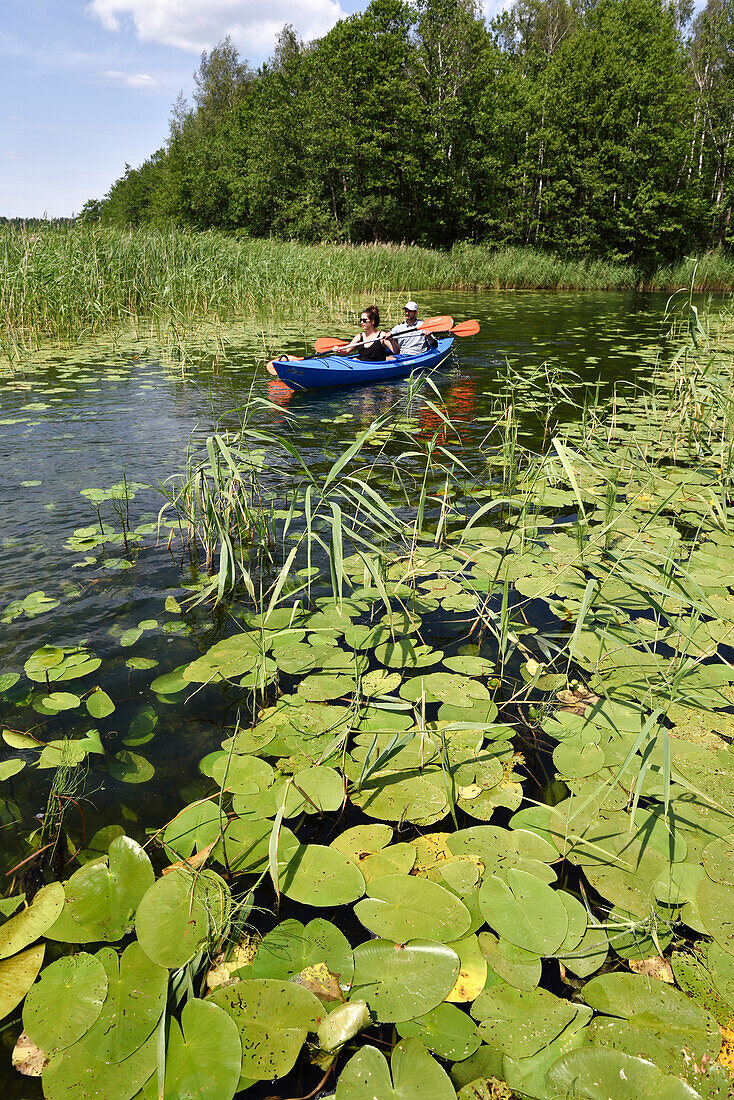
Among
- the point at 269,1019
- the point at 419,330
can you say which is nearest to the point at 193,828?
the point at 269,1019

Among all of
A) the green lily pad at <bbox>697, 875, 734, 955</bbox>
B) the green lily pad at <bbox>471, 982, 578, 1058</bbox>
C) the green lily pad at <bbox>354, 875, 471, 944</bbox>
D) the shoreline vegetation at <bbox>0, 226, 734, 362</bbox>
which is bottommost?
the green lily pad at <bbox>471, 982, 578, 1058</bbox>

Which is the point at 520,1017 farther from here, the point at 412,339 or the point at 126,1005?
the point at 412,339

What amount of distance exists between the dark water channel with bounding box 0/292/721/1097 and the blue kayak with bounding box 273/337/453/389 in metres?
0.16

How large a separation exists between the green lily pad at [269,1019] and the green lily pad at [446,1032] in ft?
0.59

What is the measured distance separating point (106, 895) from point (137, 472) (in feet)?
10.8

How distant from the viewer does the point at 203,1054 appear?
1.04 m

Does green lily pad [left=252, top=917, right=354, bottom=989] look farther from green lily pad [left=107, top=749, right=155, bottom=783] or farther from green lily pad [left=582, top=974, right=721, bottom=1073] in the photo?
green lily pad [left=107, top=749, right=155, bottom=783]

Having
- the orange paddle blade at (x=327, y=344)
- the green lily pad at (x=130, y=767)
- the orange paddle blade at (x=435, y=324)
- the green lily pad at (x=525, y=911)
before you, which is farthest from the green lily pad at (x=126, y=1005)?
the orange paddle blade at (x=435, y=324)

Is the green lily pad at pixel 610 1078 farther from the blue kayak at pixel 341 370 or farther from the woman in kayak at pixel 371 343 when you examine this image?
the woman in kayak at pixel 371 343

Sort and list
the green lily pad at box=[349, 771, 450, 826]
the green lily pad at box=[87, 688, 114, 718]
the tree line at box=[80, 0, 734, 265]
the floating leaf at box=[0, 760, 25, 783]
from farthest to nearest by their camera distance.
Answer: the tree line at box=[80, 0, 734, 265] → the green lily pad at box=[87, 688, 114, 718] → the floating leaf at box=[0, 760, 25, 783] → the green lily pad at box=[349, 771, 450, 826]

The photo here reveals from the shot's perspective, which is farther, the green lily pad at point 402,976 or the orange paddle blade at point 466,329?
the orange paddle blade at point 466,329

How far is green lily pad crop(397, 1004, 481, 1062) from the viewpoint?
3.53ft

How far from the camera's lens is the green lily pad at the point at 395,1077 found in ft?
3.22

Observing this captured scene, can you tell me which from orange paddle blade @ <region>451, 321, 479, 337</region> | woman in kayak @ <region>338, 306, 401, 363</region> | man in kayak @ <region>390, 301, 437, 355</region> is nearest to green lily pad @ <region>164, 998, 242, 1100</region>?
woman in kayak @ <region>338, 306, 401, 363</region>
